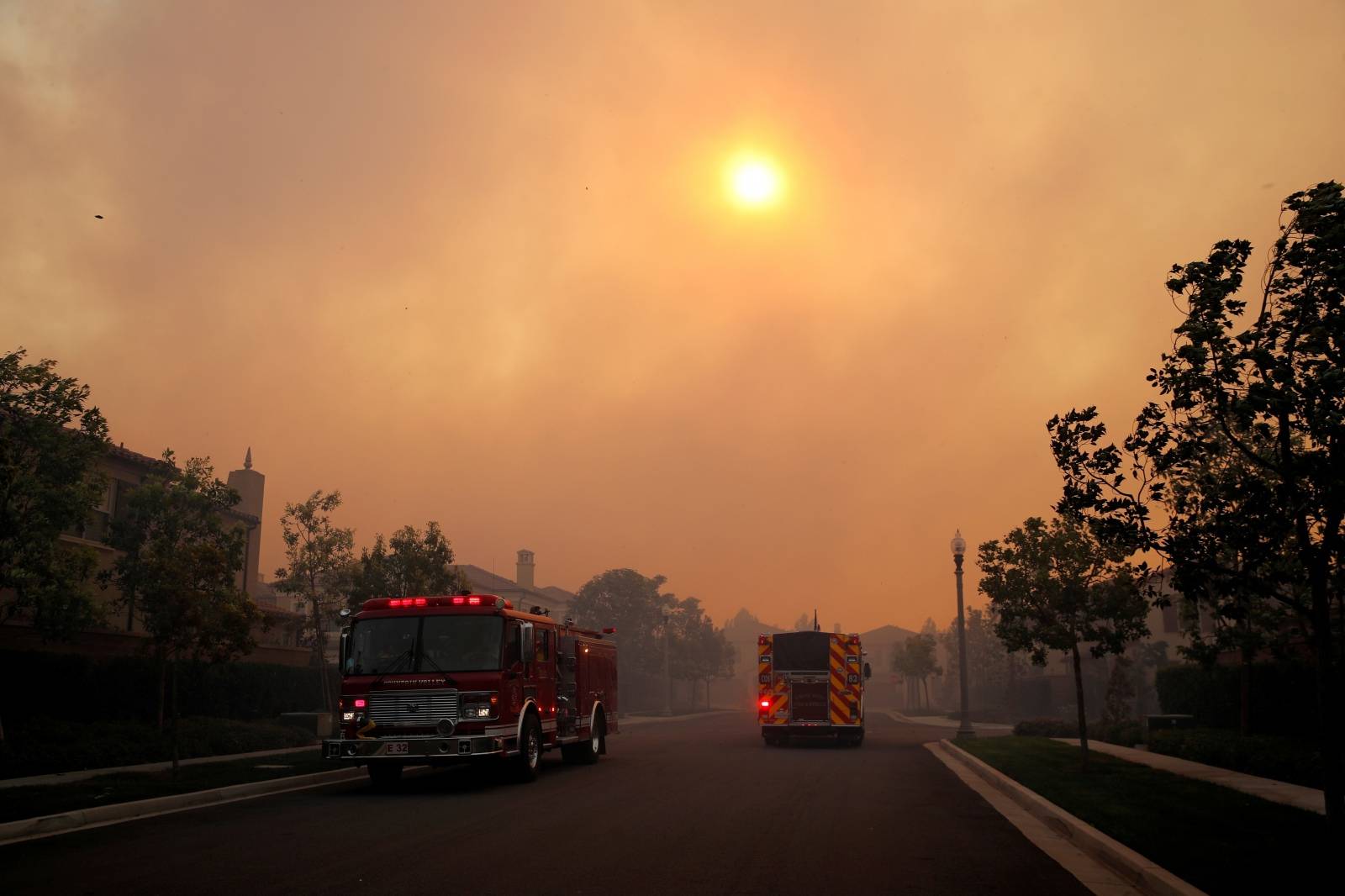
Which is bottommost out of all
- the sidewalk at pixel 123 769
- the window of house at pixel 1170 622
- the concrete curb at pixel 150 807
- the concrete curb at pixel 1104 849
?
the sidewalk at pixel 123 769

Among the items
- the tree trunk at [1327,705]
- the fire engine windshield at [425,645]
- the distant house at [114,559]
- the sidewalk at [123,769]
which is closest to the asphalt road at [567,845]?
the fire engine windshield at [425,645]

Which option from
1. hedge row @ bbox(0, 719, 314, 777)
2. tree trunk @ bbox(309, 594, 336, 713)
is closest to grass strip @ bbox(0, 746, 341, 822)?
hedge row @ bbox(0, 719, 314, 777)

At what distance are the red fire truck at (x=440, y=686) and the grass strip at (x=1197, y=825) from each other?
8.35 metres

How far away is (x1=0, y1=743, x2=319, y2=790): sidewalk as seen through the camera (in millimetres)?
17734

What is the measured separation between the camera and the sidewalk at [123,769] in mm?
17734

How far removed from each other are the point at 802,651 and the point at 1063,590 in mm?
10425

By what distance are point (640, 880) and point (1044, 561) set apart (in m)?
13.9

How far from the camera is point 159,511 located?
3231 centimetres

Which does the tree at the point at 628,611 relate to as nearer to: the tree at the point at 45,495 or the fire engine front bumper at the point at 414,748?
the tree at the point at 45,495

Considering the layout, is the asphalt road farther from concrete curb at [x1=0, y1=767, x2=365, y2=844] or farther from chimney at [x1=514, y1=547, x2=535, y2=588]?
chimney at [x1=514, y1=547, x2=535, y2=588]

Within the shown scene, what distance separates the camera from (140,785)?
54.4ft

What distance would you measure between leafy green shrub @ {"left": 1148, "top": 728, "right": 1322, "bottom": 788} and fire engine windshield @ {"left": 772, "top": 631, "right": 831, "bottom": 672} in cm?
855

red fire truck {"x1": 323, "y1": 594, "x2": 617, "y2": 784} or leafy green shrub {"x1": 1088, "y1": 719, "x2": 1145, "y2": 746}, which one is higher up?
red fire truck {"x1": 323, "y1": 594, "x2": 617, "y2": 784}

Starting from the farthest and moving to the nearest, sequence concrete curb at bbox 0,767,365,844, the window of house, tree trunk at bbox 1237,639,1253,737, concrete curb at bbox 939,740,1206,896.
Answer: the window of house
tree trunk at bbox 1237,639,1253,737
concrete curb at bbox 0,767,365,844
concrete curb at bbox 939,740,1206,896
